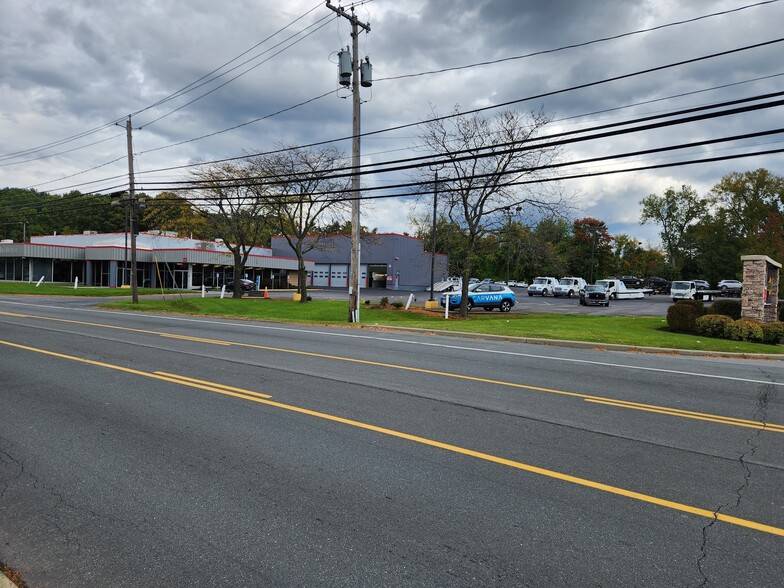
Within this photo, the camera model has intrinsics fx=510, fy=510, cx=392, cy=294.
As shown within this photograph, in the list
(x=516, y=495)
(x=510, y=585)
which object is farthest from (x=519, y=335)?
(x=510, y=585)

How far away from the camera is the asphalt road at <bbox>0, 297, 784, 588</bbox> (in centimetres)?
316

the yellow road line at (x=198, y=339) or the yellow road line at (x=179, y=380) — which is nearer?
the yellow road line at (x=179, y=380)

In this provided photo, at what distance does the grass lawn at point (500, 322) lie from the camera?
15227mm

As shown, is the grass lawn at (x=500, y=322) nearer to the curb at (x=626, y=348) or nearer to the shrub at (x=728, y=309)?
→ the curb at (x=626, y=348)

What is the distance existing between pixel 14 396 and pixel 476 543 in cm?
707

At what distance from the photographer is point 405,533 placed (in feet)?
11.4

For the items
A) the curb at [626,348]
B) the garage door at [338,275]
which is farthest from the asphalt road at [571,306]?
the garage door at [338,275]

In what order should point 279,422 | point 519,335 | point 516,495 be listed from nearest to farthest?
1. point 516,495
2. point 279,422
3. point 519,335

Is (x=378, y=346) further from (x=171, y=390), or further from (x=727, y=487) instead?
(x=727, y=487)

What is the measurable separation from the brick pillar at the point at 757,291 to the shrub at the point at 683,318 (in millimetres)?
1775

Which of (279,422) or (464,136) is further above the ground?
(464,136)

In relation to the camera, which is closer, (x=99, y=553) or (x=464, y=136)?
(x=99, y=553)

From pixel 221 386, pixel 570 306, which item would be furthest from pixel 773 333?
pixel 570 306

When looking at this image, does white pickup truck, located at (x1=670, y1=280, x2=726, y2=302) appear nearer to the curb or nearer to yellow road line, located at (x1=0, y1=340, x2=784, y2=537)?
the curb
